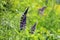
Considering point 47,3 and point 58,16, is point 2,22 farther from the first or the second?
point 47,3

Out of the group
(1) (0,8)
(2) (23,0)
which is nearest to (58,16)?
(2) (23,0)

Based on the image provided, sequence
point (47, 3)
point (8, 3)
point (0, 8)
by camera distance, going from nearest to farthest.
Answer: point (0, 8) → point (8, 3) → point (47, 3)

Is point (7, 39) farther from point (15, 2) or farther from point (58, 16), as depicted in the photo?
point (58, 16)

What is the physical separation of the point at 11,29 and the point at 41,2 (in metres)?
1.57

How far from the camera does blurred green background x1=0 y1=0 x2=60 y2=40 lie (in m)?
2.67

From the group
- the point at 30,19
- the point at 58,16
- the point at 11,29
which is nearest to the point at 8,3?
the point at 30,19

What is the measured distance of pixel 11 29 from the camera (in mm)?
2709

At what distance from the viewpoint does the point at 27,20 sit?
338 centimetres

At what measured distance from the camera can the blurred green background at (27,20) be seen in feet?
8.76

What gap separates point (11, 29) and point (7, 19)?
14 centimetres

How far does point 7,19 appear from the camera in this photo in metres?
2.78

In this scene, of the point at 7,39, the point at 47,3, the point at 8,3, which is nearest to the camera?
the point at 7,39

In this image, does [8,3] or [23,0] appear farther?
[23,0]

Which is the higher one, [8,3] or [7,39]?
[8,3]
